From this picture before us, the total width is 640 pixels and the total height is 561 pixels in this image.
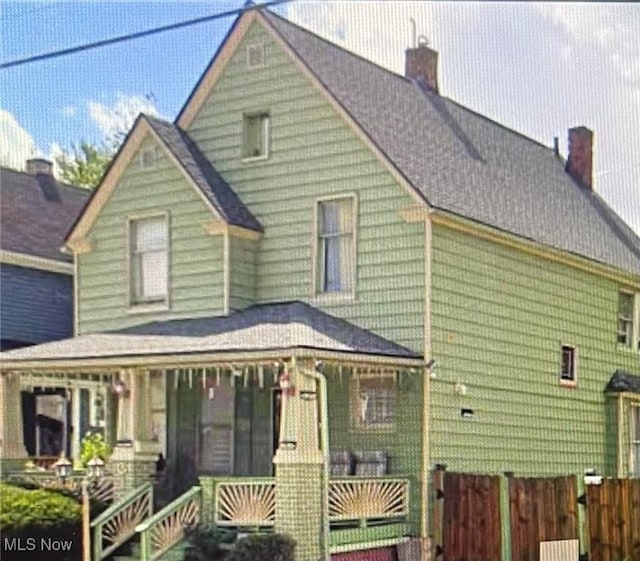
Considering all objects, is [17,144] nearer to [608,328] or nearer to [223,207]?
[223,207]

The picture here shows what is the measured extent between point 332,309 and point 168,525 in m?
2.07

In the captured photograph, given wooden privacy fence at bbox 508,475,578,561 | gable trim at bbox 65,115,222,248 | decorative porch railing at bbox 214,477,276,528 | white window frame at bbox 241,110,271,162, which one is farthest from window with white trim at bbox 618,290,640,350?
decorative porch railing at bbox 214,477,276,528

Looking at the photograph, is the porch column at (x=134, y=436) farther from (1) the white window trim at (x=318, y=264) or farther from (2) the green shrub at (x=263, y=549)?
(2) the green shrub at (x=263, y=549)

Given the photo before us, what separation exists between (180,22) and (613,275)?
5.38 meters

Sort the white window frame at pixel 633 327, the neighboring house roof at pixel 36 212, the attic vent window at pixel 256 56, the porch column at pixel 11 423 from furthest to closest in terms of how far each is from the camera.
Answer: the neighboring house roof at pixel 36 212 < the white window frame at pixel 633 327 < the attic vent window at pixel 256 56 < the porch column at pixel 11 423

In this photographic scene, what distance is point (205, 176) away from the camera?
9.31 metres

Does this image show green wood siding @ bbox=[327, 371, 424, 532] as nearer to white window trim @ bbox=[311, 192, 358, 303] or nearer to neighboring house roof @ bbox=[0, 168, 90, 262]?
white window trim @ bbox=[311, 192, 358, 303]

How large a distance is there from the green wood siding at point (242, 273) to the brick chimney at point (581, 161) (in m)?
3.49

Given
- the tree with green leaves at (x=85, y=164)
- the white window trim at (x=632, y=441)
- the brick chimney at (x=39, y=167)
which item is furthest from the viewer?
the brick chimney at (x=39, y=167)

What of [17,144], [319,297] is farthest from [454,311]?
[17,144]

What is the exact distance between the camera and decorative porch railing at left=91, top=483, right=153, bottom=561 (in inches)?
303

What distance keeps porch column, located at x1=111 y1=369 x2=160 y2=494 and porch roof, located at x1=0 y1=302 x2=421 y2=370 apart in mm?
254

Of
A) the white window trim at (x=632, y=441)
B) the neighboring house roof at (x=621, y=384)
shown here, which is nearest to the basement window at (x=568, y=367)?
the neighboring house roof at (x=621, y=384)

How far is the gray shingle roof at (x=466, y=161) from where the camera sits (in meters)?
8.72
